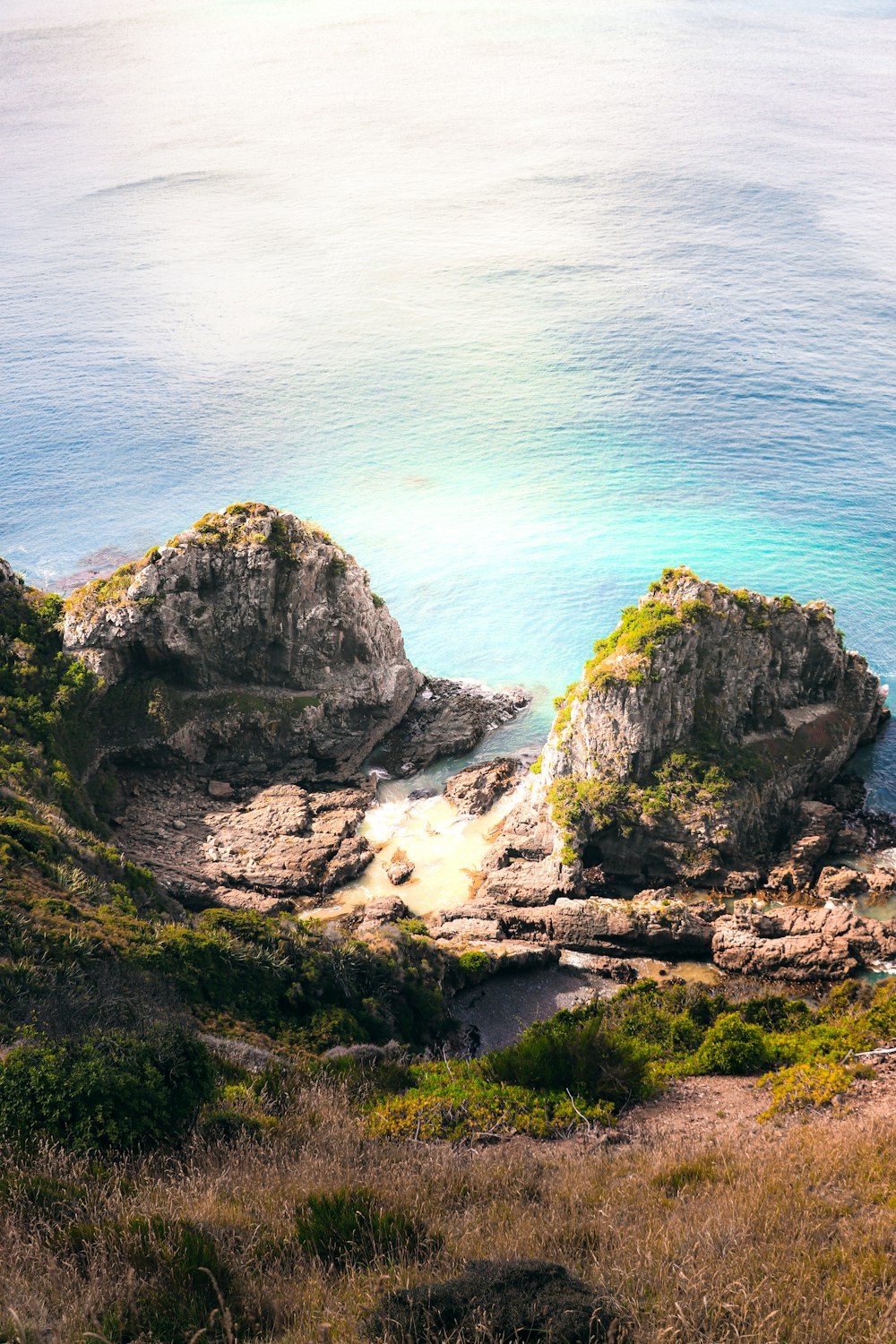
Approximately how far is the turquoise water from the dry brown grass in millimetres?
33877

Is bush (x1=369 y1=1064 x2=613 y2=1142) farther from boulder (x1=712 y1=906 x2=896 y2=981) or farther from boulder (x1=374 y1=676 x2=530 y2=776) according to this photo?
boulder (x1=374 y1=676 x2=530 y2=776)

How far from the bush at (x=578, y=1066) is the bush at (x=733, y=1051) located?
1.55 metres

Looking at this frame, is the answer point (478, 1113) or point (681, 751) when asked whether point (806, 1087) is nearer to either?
point (478, 1113)

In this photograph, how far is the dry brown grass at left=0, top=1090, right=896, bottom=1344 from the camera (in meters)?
12.6

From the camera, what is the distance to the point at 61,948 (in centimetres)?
2625

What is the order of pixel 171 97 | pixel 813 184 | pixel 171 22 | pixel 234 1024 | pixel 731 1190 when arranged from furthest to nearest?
pixel 171 22 → pixel 171 97 → pixel 813 184 → pixel 234 1024 → pixel 731 1190

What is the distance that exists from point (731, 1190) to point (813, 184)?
135m

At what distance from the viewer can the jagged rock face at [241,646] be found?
46812 millimetres

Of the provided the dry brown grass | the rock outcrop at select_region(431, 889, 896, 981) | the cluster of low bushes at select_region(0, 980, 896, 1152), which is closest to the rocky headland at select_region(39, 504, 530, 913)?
the rock outcrop at select_region(431, 889, 896, 981)

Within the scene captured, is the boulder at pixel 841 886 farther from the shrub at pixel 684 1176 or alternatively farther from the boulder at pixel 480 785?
the shrub at pixel 684 1176

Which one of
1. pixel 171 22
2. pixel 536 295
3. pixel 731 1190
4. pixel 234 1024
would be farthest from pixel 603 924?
pixel 171 22

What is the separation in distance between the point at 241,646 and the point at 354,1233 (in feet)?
119

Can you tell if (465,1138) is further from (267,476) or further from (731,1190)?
(267,476)

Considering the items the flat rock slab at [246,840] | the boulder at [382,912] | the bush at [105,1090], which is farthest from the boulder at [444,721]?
the bush at [105,1090]
